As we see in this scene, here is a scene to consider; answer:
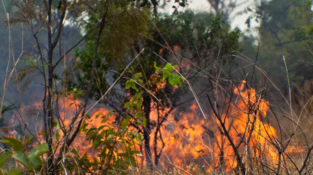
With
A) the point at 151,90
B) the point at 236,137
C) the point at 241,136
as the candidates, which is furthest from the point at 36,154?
the point at 151,90

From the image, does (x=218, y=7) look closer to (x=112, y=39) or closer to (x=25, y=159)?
(x=112, y=39)

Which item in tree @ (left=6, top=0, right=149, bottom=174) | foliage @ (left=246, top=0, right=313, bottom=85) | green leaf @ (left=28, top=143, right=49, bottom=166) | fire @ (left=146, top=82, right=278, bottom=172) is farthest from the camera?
foliage @ (left=246, top=0, right=313, bottom=85)

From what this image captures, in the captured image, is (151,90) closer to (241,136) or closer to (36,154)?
(241,136)

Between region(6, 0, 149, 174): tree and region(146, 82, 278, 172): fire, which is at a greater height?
region(6, 0, 149, 174): tree

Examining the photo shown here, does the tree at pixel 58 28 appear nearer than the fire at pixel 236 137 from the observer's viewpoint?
No

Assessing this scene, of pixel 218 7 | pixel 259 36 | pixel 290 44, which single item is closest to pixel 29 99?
pixel 218 7

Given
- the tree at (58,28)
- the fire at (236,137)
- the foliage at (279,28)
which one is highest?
the foliage at (279,28)

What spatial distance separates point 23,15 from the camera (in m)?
1.19

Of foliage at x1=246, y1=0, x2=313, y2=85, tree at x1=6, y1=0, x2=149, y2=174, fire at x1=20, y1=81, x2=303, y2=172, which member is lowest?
fire at x1=20, y1=81, x2=303, y2=172

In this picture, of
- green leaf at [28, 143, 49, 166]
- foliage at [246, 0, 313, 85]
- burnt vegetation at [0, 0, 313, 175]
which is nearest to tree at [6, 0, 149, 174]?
burnt vegetation at [0, 0, 313, 175]

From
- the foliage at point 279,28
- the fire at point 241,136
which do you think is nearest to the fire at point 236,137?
the fire at point 241,136

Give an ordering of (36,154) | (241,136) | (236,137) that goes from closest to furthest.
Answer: (36,154) → (241,136) → (236,137)

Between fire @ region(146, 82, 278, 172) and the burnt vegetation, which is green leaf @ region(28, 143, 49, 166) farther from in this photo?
fire @ region(146, 82, 278, 172)

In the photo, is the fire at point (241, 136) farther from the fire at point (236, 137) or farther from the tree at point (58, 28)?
the tree at point (58, 28)
